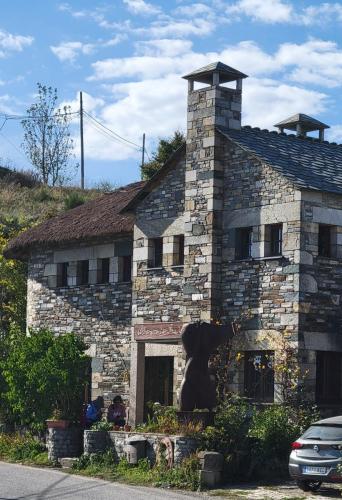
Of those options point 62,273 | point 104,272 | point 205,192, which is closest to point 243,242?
point 205,192

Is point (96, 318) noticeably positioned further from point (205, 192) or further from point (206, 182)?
point (206, 182)

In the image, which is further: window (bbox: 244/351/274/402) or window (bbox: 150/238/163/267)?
window (bbox: 150/238/163/267)

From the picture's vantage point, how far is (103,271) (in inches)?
1179

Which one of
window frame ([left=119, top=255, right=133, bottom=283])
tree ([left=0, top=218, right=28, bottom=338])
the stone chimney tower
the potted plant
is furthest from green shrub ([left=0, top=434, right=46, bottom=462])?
tree ([left=0, top=218, right=28, bottom=338])

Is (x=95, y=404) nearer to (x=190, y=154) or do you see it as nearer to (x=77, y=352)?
(x=77, y=352)

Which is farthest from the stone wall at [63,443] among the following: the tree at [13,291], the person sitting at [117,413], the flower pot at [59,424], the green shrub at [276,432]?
the tree at [13,291]

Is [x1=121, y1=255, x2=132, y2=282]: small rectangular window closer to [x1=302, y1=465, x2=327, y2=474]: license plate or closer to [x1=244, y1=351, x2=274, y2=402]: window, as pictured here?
[x1=244, y1=351, x2=274, y2=402]: window

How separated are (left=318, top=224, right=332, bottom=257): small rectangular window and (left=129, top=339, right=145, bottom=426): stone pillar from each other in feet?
18.6

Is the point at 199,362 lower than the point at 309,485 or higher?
higher

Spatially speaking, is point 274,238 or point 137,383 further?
point 137,383

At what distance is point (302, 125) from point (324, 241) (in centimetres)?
703

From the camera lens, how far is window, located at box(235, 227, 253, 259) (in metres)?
25.0

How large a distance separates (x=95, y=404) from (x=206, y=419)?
242 inches

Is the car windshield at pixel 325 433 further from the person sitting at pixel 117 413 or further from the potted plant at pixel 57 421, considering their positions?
the person sitting at pixel 117 413
